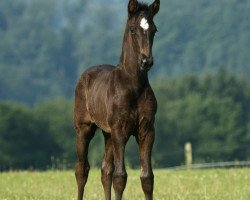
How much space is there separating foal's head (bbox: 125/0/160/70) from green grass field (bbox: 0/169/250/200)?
17.0ft

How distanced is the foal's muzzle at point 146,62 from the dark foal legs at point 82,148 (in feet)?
10.2

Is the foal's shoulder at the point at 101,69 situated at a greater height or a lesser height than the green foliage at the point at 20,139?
lesser

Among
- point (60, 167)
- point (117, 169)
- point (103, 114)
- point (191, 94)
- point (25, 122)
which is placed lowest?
point (117, 169)

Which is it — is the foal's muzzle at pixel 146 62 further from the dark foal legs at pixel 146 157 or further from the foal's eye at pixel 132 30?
Answer: the dark foal legs at pixel 146 157

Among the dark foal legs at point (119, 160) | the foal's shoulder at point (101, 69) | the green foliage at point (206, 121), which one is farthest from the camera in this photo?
the green foliage at point (206, 121)

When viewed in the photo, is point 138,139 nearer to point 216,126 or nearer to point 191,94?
point 216,126

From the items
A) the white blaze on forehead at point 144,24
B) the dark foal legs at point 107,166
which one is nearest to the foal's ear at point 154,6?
the white blaze on forehead at point 144,24

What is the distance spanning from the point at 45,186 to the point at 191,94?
444 feet

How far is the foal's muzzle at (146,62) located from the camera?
1216 cm

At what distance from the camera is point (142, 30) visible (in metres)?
12.5

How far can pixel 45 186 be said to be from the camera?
71.6ft

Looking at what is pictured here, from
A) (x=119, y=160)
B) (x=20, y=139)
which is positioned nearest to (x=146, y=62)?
(x=119, y=160)

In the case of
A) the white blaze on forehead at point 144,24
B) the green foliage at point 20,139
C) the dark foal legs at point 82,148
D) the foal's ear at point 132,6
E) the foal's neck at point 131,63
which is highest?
the green foliage at point 20,139

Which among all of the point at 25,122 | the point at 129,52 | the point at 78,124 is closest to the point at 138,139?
the point at 129,52
